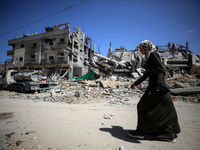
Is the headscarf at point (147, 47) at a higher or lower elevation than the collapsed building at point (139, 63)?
lower

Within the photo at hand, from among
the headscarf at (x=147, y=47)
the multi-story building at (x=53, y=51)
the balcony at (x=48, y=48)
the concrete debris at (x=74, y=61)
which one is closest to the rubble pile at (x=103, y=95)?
the concrete debris at (x=74, y=61)

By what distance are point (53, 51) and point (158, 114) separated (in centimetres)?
2332

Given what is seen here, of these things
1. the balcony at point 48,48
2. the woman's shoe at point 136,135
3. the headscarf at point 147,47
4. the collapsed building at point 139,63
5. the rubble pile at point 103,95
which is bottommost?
the rubble pile at point 103,95

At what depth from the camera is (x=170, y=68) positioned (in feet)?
44.8

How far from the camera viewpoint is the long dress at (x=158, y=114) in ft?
4.79

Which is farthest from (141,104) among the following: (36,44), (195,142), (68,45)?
(36,44)

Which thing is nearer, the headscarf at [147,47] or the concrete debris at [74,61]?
the headscarf at [147,47]

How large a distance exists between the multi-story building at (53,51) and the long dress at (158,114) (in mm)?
19301

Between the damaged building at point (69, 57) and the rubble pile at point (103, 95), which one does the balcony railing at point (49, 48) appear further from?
the rubble pile at point (103, 95)

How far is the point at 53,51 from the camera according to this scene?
21.3 metres

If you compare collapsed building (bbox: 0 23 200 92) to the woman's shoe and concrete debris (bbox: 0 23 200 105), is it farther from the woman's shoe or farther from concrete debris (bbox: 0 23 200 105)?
the woman's shoe

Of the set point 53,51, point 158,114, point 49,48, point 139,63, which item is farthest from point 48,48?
point 158,114

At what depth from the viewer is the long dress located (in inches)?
57.5

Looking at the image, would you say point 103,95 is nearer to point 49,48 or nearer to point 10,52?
point 49,48
